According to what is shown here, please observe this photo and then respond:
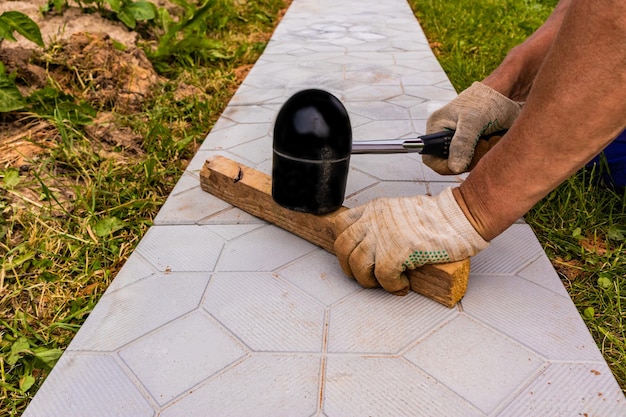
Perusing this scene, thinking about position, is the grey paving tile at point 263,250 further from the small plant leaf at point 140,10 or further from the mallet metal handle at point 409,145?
the small plant leaf at point 140,10

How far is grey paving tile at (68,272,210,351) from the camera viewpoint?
1.54 metres

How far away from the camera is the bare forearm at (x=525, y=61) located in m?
2.00

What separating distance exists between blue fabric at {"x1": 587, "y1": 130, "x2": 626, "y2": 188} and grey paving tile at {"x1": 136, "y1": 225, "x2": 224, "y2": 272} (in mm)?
1754

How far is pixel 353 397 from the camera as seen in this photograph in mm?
1329

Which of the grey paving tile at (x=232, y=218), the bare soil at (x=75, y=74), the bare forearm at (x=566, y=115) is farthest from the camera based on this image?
the bare soil at (x=75, y=74)

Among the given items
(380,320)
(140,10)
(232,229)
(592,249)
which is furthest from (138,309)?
(140,10)

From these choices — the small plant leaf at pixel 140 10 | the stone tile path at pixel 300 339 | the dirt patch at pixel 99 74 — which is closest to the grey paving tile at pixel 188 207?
the stone tile path at pixel 300 339

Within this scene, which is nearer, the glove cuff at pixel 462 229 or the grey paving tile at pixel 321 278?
the glove cuff at pixel 462 229

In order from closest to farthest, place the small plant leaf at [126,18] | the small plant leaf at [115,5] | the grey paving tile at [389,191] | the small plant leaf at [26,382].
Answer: the small plant leaf at [26,382] < the grey paving tile at [389,191] < the small plant leaf at [115,5] < the small plant leaf at [126,18]

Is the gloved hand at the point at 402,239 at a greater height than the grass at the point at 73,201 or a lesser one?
greater

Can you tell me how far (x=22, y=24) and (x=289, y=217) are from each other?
2.00 meters

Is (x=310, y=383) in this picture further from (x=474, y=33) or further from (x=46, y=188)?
(x=474, y=33)

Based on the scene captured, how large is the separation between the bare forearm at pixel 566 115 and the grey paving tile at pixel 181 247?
3.54 ft

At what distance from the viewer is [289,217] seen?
2004 mm
